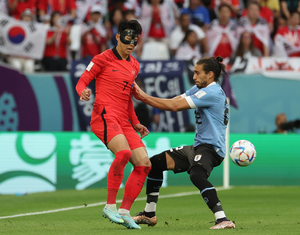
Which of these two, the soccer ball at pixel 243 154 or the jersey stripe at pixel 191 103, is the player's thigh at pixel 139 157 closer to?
the jersey stripe at pixel 191 103

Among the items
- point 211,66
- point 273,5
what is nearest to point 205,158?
point 211,66

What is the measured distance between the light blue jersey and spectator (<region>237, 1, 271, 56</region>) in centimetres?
901

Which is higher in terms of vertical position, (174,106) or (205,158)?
(174,106)

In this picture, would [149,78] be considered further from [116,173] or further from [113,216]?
[113,216]

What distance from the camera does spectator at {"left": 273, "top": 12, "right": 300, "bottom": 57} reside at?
1537 cm

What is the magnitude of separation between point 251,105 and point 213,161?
7334 millimetres

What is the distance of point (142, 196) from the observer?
1112cm

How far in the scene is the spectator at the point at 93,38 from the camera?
15.1 meters

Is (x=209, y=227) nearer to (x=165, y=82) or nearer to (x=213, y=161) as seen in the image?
(x=213, y=161)

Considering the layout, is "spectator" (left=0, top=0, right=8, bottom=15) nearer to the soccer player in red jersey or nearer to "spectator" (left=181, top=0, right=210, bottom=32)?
"spectator" (left=181, top=0, right=210, bottom=32)

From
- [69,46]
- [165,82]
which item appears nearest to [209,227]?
[165,82]

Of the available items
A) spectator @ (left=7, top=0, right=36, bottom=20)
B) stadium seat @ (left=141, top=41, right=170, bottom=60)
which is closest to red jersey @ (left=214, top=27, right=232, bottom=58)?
stadium seat @ (left=141, top=41, right=170, bottom=60)

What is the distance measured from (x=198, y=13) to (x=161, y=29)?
1.17 m

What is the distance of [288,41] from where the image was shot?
50.8 feet
